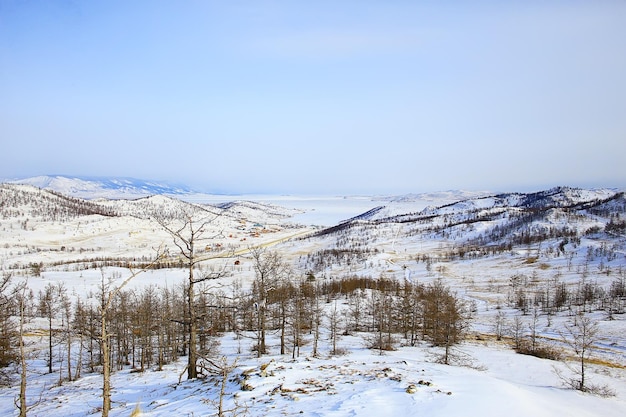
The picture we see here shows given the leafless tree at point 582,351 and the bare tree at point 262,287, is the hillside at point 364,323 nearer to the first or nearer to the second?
the bare tree at point 262,287

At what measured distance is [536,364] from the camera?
31.6 m

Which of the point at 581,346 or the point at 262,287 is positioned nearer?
the point at 262,287

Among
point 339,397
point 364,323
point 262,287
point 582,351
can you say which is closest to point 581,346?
point 582,351

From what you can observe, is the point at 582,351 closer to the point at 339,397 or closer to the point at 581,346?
the point at 581,346

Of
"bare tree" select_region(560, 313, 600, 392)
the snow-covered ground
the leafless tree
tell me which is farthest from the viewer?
"bare tree" select_region(560, 313, 600, 392)

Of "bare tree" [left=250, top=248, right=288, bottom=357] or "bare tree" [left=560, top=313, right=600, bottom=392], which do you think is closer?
"bare tree" [left=560, top=313, right=600, bottom=392]

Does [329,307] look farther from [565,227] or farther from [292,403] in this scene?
[565,227]

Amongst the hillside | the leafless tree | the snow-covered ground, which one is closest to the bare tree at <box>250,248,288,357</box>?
the hillside

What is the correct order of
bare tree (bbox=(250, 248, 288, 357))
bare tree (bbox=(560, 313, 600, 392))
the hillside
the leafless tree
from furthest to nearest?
1. bare tree (bbox=(250, 248, 288, 357))
2. bare tree (bbox=(560, 313, 600, 392))
3. the leafless tree
4. the hillside

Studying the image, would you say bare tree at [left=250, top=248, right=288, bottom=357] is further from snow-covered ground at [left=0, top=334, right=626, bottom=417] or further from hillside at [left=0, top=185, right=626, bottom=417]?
snow-covered ground at [left=0, top=334, right=626, bottom=417]

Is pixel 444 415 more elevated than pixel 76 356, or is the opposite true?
pixel 444 415

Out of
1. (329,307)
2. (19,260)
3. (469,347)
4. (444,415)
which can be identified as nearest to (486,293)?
(329,307)

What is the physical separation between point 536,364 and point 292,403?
29.3m

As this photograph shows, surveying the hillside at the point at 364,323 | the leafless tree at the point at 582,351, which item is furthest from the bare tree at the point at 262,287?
the leafless tree at the point at 582,351
